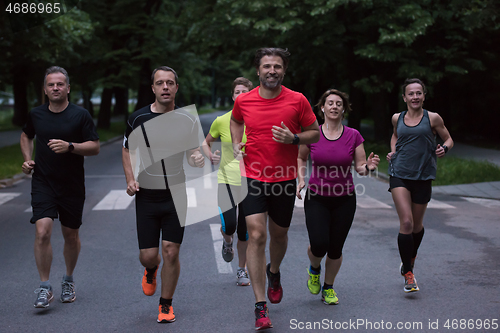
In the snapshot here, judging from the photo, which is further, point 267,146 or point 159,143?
point 159,143

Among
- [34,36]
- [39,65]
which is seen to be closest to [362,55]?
[34,36]

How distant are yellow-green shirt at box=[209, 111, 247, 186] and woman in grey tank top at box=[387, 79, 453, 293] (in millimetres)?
1529

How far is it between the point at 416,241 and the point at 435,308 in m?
1.00

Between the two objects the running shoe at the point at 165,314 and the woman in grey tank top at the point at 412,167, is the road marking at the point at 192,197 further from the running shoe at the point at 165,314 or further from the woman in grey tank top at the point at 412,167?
the running shoe at the point at 165,314

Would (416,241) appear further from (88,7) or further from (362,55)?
(88,7)

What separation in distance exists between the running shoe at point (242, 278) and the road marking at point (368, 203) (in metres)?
5.99

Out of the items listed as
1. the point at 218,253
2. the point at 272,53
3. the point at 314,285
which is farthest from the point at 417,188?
the point at 218,253

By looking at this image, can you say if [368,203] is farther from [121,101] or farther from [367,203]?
[121,101]

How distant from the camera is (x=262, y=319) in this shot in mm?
4523

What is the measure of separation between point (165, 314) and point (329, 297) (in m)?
1.48

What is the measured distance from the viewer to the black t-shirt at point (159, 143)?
4941 mm

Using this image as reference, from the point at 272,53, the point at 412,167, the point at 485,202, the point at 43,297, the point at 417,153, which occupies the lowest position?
the point at 485,202

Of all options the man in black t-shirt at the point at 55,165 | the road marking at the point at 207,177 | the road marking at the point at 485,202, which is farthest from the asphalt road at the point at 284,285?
the road marking at the point at 207,177

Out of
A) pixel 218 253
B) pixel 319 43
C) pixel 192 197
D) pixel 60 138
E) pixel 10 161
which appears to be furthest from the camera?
Result: pixel 319 43
